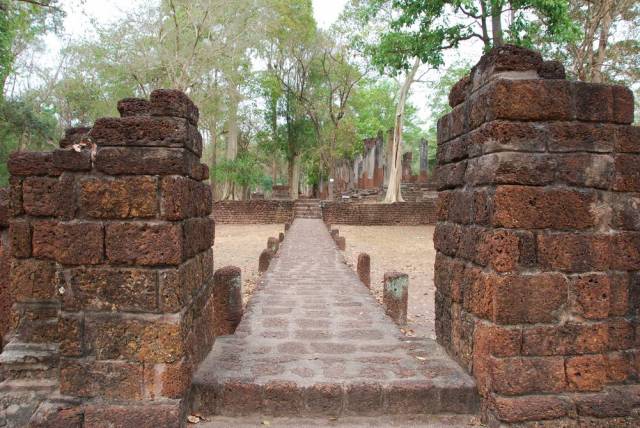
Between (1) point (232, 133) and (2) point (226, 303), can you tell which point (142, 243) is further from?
(1) point (232, 133)

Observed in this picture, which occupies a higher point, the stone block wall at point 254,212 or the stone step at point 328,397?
the stone block wall at point 254,212

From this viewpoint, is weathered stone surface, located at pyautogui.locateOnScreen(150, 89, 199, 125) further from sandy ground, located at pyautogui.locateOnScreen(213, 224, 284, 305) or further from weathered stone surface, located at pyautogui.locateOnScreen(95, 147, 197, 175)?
sandy ground, located at pyautogui.locateOnScreen(213, 224, 284, 305)

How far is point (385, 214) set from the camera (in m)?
23.6

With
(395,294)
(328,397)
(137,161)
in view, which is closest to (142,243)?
(137,161)

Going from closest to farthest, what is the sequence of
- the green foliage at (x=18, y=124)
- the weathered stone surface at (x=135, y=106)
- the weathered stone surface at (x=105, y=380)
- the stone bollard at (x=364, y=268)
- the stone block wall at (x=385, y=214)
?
the weathered stone surface at (x=105, y=380), the weathered stone surface at (x=135, y=106), the stone bollard at (x=364, y=268), the green foliage at (x=18, y=124), the stone block wall at (x=385, y=214)

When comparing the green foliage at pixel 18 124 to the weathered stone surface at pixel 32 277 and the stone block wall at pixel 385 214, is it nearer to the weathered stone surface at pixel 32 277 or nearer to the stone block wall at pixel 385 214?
the stone block wall at pixel 385 214

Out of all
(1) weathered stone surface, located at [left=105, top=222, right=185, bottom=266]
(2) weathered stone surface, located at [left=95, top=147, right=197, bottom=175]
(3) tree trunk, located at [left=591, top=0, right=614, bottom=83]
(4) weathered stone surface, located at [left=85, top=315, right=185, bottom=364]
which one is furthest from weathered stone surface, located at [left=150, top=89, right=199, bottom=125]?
(3) tree trunk, located at [left=591, top=0, right=614, bottom=83]

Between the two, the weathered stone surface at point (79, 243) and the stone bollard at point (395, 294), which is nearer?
the weathered stone surface at point (79, 243)

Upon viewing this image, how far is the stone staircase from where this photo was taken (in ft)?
85.5

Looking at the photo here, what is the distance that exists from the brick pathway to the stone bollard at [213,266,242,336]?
6.5 inches

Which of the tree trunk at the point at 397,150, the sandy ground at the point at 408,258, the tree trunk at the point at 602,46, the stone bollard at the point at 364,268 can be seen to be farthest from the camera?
the tree trunk at the point at 397,150

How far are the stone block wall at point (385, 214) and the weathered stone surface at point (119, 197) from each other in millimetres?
19939

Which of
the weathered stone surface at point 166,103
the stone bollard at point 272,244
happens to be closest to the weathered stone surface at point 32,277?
the weathered stone surface at point 166,103

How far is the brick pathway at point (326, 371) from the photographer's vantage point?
9.48ft
